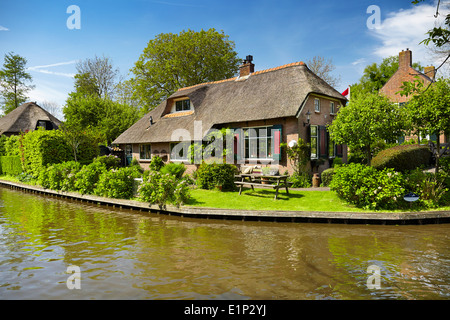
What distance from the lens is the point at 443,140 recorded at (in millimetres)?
20797

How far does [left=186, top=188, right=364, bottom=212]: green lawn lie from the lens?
10.2m

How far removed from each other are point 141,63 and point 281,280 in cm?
3313

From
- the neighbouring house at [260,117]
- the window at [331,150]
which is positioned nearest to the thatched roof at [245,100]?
the neighbouring house at [260,117]

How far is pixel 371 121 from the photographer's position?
1163 centimetres

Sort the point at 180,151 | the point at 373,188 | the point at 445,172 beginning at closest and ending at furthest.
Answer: the point at 373,188 < the point at 445,172 < the point at 180,151

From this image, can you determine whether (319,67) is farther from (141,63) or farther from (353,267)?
(353,267)

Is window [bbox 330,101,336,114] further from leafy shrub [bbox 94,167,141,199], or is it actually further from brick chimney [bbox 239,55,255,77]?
leafy shrub [bbox 94,167,141,199]

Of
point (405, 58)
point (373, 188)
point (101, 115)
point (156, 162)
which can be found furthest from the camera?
point (101, 115)

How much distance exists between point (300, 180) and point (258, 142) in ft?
10.5

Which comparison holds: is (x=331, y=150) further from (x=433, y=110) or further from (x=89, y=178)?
(x=89, y=178)

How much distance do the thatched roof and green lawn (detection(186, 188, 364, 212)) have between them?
4.51 meters

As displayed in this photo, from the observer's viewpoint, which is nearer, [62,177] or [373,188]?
[373,188]

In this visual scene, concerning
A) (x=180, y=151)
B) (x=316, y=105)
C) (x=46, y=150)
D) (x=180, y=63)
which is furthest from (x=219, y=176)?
(x=180, y=63)

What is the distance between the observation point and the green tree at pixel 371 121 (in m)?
11.5
